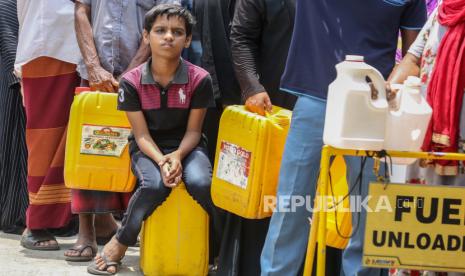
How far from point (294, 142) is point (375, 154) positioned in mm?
777

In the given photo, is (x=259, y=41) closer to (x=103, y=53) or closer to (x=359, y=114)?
(x=103, y=53)

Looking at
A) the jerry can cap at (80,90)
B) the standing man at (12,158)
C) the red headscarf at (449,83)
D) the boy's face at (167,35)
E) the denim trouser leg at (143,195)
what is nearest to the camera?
the red headscarf at (449,83)

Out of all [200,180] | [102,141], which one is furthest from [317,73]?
[102,141]

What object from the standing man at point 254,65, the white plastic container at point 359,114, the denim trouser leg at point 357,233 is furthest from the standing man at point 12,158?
the white plastic container at point 359,114

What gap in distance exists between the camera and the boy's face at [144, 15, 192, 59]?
532 cm

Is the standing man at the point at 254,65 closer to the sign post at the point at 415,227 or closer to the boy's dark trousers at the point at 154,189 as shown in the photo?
the boy's dark trousers at the point at 154,189

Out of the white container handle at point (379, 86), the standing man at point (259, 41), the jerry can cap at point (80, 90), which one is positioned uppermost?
the standing man at point (259, 41)

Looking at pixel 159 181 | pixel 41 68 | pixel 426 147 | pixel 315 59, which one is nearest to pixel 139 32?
pixel 41 68

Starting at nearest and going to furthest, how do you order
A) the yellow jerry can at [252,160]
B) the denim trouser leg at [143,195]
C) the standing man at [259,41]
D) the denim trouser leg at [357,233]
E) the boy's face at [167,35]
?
the denim trouser leg at [357,233] → the yellow jerry can at [252,160] → the standing man at [259,41] → the denim trouser leg at [143,195] → the boy's face at [167,35]

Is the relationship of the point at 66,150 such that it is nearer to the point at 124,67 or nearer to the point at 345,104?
the point at 124,67

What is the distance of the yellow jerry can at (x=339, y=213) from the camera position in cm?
440

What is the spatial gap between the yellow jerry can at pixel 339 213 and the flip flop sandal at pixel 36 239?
2.11 metres

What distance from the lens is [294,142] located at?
14.3 feet

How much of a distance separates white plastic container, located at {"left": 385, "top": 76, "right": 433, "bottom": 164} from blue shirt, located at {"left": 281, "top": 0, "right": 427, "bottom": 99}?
71 cm
